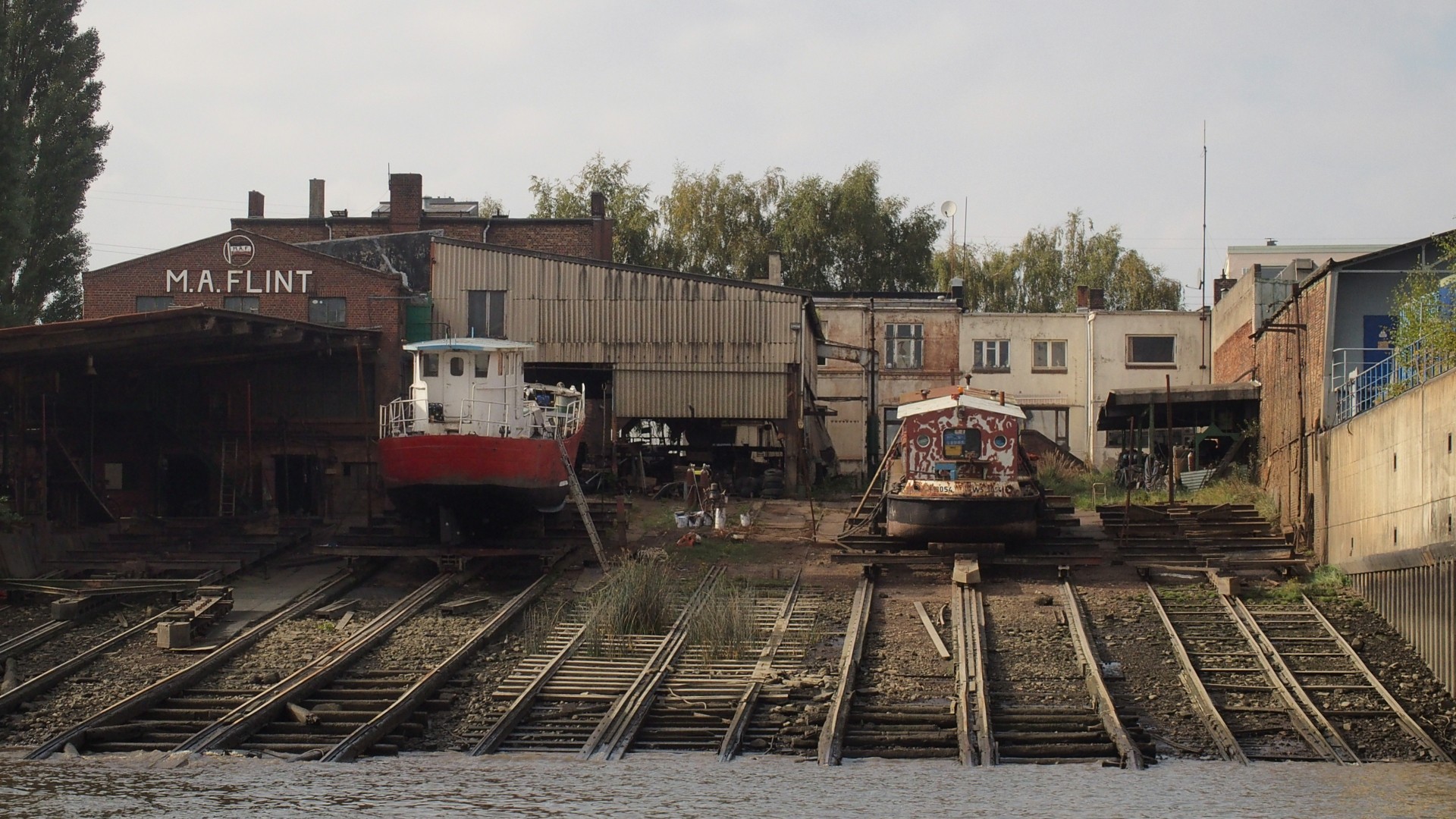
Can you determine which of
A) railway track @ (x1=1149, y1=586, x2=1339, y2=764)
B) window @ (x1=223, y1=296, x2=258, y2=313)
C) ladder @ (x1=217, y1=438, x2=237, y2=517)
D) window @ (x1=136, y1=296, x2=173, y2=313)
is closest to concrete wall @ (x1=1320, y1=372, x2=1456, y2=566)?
railway track @ (x1=1149, y1=586, x2=1339, y2=764)

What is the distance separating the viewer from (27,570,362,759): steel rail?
15.2 metres

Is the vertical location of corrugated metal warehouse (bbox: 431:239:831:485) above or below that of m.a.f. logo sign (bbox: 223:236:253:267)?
below

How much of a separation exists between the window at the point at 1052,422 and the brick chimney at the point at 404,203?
1916cm

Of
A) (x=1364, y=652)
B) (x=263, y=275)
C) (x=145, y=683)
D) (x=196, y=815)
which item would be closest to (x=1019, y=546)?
(x=1364, y=652)

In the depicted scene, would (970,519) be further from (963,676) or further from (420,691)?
(420,691)

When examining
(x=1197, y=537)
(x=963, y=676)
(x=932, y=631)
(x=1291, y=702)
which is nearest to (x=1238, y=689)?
(x=1291, y=702)

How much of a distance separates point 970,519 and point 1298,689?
7.99 meters

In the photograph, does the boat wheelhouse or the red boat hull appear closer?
the boat wheelhouse

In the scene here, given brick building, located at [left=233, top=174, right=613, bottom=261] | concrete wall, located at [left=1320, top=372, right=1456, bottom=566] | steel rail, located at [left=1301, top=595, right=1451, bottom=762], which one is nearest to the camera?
steel rail, located at [left=1301, top=595, right=1451, bottom=762]

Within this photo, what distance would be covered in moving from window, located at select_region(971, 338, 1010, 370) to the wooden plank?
25.6m

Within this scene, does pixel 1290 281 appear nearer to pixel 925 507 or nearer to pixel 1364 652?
pixel 925 507

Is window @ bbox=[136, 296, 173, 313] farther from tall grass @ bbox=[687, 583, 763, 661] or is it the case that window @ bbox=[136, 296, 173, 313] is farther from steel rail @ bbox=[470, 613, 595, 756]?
tall grass @ bbox=[687, 583, 763, 661]

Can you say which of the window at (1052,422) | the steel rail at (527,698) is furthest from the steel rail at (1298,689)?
the window at (1052,422)

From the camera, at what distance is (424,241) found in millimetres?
35719
